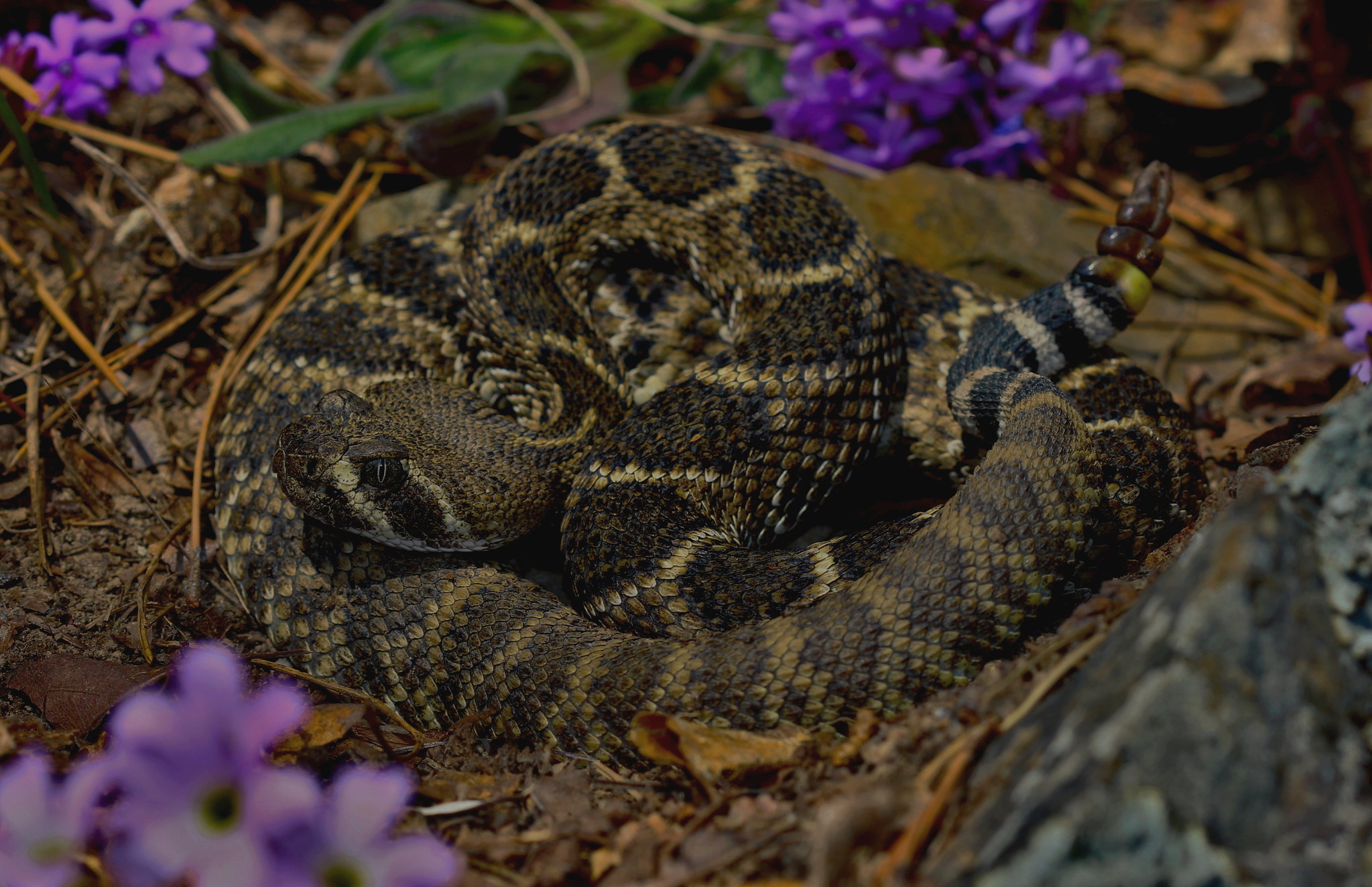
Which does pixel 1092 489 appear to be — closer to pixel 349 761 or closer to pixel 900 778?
pixel 900 778

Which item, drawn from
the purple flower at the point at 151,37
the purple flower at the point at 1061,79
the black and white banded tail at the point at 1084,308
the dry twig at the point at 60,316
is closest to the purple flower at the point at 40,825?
the dry twig at the point at 60,316

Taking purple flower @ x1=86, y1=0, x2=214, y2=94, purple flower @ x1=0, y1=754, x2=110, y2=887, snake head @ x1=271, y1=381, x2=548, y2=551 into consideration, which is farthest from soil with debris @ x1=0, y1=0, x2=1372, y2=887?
purple flower @ x1=0, y1=754, x2=110, y2=887

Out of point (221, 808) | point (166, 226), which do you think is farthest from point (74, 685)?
point (166, 226)

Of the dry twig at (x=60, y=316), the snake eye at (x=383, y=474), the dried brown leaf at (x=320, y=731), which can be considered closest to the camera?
the dried brown leaf at (x=320, y=731)

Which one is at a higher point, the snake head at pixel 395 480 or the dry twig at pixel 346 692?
the snake head at pixel 395 480

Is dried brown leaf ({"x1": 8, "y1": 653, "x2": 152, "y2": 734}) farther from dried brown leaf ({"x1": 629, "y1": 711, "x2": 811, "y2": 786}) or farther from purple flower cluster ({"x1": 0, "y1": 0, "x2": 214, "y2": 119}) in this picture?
purple flower cluster ({"x1": 0, "y1": 0, "x2": 214, "y2": 119})

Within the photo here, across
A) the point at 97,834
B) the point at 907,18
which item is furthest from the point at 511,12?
the point at 97,834

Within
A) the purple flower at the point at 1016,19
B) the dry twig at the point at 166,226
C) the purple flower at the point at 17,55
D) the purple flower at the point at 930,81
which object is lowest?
the dry twig at the point at 166,226

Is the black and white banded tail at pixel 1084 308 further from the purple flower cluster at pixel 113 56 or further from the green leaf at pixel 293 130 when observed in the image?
the purple flower cluster at pixel 113 56
